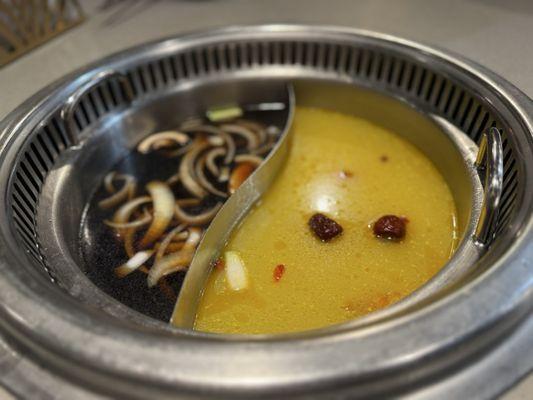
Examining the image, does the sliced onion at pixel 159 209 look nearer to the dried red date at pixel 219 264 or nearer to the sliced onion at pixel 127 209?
the sliced onion at pixel 127 209

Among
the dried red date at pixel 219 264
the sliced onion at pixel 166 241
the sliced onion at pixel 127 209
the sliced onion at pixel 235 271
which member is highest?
the sliced onion at pixel 127 209

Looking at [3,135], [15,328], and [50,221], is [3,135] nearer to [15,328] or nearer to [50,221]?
[50,221]

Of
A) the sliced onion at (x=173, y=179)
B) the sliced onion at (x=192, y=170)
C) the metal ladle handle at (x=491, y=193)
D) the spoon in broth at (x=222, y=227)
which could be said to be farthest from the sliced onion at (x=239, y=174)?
the metal ladle handle at (x=491, y=193)

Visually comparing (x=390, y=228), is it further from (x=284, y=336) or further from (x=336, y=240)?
(x=284, y=336)

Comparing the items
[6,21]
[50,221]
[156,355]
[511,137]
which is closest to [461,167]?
[511,137]

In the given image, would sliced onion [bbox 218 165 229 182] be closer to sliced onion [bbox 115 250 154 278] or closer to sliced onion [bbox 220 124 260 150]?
sliced onion [bbox 220 124 260 150]

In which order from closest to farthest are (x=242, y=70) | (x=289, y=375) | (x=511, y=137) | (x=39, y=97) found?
(x=289, y=375) → (x=511, y=137) → (x=39, y=97) → (x=242, y=70)

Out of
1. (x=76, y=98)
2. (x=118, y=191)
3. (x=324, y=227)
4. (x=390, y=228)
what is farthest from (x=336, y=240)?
(x=76, y=98)
